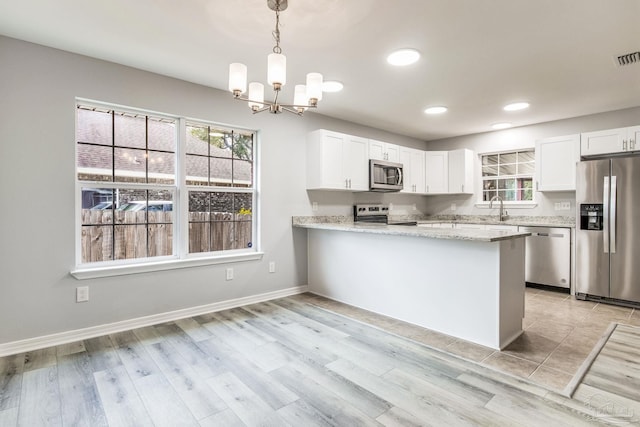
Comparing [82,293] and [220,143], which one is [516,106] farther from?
[82,293]

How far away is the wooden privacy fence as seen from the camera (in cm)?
298

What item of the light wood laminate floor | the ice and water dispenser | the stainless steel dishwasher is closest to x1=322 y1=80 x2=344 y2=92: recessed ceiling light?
the light wood laminate floor

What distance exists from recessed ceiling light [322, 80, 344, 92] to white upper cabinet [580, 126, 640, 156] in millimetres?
3290

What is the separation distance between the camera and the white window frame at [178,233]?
287 centimetres

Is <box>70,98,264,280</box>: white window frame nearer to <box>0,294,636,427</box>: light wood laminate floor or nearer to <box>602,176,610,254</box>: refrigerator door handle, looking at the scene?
<box>0,294,636,427</box>: light wood laminate floor

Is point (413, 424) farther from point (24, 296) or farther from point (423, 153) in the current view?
point (423, 153)

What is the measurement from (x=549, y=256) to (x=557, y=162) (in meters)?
1.28

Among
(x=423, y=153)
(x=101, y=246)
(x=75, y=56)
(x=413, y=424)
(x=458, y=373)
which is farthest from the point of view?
(x=423, y=153)

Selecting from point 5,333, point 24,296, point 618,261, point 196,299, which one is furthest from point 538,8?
point 5,333

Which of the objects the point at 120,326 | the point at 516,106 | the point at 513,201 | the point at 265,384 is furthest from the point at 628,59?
the point at 120,326

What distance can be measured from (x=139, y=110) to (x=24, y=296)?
1.81 metres

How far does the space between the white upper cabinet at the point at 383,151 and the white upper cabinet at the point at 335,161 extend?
160mm

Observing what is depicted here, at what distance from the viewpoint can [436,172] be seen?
583cm

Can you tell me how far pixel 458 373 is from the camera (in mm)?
2236
